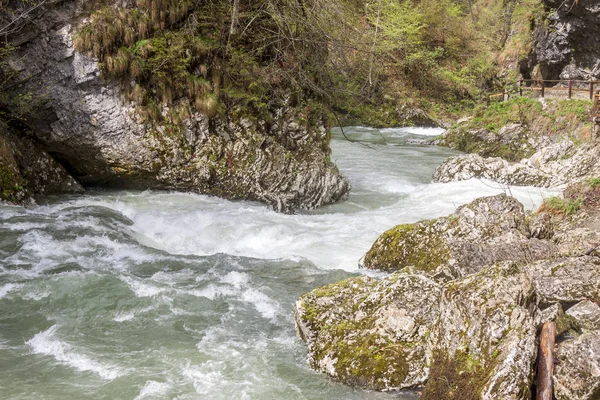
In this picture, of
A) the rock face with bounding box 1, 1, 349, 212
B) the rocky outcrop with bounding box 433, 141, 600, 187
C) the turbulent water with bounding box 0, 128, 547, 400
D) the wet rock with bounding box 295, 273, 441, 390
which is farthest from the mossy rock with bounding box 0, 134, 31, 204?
the rocky outcrop with bounding box 433, 141, 600, 187

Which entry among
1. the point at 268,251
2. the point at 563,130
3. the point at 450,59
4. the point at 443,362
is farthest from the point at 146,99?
the point at 450,59

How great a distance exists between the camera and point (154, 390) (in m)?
4.88

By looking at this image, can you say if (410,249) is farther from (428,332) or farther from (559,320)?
(559,320)

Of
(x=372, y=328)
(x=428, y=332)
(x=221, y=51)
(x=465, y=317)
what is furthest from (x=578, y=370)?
(x=221, y=51)

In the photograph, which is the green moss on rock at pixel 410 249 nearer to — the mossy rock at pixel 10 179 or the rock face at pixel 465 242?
the rock face at pixel 465 242

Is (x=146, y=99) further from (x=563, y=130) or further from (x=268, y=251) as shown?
(x=563, y=130)

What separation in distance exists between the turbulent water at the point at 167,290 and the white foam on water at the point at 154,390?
0.06 feet

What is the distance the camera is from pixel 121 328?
20.0ft

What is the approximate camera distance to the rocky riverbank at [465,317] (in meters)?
4.32

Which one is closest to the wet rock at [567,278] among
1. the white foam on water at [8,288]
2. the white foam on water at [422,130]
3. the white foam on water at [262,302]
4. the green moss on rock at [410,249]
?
the green moss on rock at [410,249]

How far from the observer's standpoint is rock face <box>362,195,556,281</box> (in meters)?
7.57

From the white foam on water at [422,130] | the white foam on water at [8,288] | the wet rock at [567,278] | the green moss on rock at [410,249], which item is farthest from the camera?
the white foam on water at [422,130]

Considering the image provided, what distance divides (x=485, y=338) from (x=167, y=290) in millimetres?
4411

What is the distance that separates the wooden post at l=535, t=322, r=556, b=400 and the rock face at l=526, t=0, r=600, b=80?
2023 centimetres
